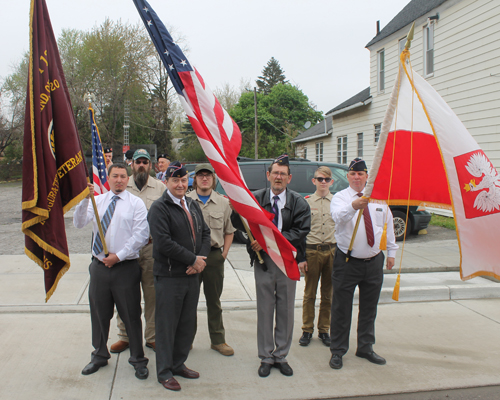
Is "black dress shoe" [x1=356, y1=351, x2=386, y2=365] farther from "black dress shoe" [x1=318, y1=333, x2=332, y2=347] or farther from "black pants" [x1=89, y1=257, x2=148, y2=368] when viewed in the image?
"black pants" [x1=89, y1=257, x2=148, y2=368]

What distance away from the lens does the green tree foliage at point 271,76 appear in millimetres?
70938

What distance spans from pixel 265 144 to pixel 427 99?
4074 centimetres

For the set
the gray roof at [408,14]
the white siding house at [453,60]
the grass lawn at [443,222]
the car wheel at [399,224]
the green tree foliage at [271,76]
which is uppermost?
the green tree foliage at [271,76]

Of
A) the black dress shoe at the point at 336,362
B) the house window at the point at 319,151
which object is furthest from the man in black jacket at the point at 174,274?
the house window at the point at 319,151

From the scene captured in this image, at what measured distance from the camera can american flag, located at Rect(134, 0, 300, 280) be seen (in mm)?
3764

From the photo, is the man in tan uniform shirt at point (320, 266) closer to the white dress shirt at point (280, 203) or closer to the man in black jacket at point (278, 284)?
the man in black jacket at point (278, 284)

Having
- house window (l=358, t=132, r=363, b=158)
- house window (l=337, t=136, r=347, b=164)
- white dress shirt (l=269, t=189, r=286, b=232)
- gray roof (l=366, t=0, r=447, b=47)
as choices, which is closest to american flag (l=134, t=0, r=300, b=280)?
white dress shirt (l=269, t=189, r=286, b=232)

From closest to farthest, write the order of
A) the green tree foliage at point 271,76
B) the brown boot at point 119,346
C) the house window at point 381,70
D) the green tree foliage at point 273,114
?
the brown boot at point 119,346, the house window at point 381,70, the green tree foliage at point 273,114, the green tree foliage at point 271,76

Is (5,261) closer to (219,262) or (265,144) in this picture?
(219,262)

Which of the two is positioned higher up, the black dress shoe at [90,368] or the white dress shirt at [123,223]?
the white dress shirt at [123,223]

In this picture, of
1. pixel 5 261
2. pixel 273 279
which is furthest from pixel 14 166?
pixel 273 279

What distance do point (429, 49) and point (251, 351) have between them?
513 inches

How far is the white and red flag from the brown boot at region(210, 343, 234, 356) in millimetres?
2152

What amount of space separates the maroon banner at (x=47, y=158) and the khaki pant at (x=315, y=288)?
2603 millimetres
